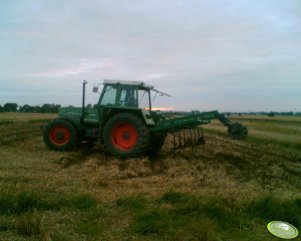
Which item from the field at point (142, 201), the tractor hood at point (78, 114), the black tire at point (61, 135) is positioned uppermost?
the tractor hood at point (78, 114)

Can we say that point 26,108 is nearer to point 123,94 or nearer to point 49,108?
point 49,108

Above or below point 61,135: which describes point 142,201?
below

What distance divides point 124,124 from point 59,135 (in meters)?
2.51

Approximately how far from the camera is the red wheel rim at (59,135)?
12400 mm

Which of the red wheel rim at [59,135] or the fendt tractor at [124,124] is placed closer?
the fendt tractor at [124,124]

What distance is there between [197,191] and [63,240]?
2.81 meters

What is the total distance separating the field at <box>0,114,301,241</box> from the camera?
4625 millimetres

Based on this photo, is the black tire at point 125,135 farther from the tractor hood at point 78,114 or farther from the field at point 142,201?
the field at point 142,201

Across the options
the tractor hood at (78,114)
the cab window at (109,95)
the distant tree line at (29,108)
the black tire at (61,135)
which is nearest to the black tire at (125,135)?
the cab window at (109,95)

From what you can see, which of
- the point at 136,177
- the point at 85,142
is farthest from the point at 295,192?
the point at 85,142

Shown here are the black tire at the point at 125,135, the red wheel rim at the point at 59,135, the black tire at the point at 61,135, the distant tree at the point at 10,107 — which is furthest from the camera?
the distant tree at the point at 10,107

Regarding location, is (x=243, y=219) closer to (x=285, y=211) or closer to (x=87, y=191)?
(x=285, y=211)

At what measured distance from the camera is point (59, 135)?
12438mm

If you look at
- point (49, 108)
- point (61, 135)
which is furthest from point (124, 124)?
point (49, 108)
